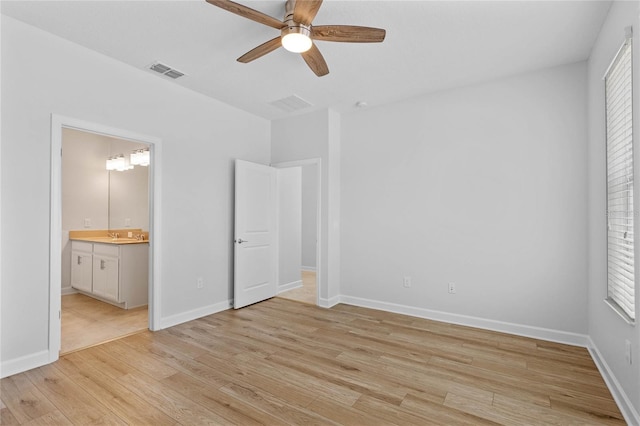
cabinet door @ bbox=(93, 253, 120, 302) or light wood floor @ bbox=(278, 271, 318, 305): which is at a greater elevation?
cabinet door @ bbox=(93, 253, 120, 302)

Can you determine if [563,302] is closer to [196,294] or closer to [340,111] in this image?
[340,111]

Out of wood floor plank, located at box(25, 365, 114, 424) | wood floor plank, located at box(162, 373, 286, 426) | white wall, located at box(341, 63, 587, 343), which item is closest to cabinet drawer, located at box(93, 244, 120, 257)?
wood floor plank, located at box(25, 365, 114, 424)

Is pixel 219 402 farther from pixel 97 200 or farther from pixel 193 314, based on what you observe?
pixel 97 200

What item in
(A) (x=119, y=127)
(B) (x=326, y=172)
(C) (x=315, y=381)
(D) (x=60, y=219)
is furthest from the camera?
(B) (x=326, y=172)

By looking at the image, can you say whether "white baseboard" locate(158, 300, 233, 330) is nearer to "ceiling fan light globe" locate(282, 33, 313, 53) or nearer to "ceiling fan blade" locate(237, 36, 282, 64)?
"ceiling fan blade" locate(237, 36, 282, 64)

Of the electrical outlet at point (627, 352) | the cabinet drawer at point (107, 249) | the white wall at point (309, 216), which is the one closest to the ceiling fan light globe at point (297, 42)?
the electrical outlet at point (627, 352)

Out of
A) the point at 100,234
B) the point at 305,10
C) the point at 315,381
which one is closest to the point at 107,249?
the point at 100,234

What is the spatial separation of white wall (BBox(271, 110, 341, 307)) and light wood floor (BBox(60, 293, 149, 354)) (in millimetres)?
2268

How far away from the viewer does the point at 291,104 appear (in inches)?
171

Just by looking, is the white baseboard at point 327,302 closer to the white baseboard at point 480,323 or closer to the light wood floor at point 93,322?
the white baseboard at point 480,323

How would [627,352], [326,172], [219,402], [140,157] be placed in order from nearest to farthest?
[627,352], [219,402], [326,172], [140,157]

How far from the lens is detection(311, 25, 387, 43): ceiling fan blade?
224 cm

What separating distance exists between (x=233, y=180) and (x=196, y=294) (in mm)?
1553

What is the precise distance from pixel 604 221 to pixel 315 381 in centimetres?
261
